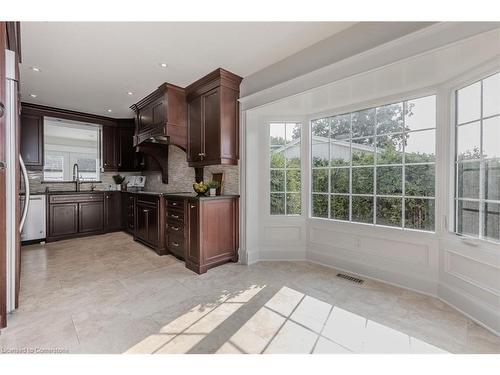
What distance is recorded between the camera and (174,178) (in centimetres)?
434

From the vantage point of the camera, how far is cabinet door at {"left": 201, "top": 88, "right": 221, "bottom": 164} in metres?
3.02

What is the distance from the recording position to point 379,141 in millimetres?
2674

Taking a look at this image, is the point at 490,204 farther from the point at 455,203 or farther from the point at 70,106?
the point at 70,106

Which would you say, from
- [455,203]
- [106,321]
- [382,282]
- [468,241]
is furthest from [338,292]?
[106,321]

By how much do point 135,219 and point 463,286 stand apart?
4.47 m

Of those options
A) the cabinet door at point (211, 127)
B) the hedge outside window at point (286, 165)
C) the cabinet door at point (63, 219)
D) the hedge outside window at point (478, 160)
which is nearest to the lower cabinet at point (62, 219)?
the cabinet door at point (63, 219)

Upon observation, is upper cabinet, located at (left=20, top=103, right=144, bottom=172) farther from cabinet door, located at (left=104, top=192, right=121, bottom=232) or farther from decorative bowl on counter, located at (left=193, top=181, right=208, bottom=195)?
decorative bowl on counter, located at (left=193, top=181, right=208, bottom=195)

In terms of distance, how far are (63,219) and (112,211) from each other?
83 cm

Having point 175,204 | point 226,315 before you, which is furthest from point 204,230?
point 226,315

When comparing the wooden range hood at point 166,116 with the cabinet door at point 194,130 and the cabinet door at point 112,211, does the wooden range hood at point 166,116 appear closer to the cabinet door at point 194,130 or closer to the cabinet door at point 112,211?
the cabinet door at point 194,130

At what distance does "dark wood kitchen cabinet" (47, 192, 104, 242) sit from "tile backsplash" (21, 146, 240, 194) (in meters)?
0.55

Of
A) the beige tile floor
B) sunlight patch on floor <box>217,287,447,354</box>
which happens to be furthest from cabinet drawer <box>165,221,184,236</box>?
sunlight patch on floor <box>217,287,447,354</box>

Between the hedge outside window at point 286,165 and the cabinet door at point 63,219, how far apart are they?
387 cm

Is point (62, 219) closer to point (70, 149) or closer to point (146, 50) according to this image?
point (70, 149)
